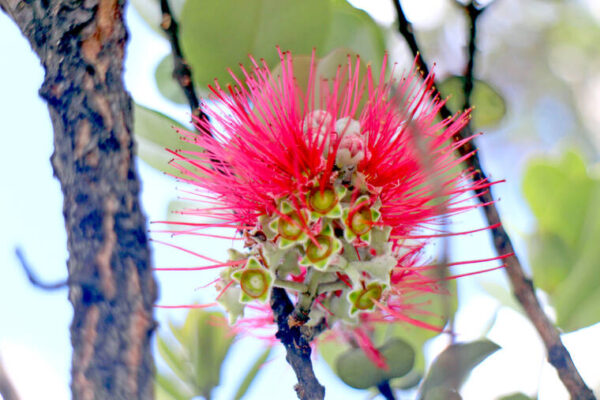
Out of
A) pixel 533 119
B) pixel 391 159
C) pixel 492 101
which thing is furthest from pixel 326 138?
pixel 533 119

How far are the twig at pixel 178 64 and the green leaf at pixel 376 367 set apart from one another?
7.5 inches

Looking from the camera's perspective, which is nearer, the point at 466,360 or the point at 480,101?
the point at 466,360

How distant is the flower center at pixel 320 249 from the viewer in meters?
0.33

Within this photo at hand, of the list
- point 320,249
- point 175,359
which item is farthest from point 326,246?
point 175,359

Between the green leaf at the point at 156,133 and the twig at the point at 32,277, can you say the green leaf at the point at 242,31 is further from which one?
the twig at the point at 32,277

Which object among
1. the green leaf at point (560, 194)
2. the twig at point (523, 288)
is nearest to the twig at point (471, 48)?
the twig at point (523, 288)

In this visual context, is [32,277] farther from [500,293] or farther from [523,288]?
[500,293]

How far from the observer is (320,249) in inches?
13.0

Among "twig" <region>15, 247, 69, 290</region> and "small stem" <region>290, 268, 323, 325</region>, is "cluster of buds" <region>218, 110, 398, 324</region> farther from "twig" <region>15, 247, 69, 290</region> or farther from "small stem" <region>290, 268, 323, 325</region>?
"twig" <region>15, 247, 69, 290</region>

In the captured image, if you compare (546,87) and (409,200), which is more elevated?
(546,87)

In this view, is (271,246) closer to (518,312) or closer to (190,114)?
(190,114)

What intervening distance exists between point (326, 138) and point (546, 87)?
1.82 metres

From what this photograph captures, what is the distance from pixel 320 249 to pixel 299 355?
6 cm

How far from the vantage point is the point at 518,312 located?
54 centimetres
